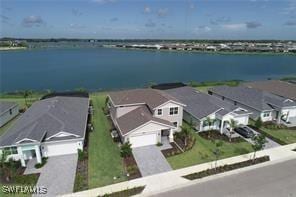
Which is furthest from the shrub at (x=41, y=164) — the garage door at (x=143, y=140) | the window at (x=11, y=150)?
the garage door at (x=143, y=140)

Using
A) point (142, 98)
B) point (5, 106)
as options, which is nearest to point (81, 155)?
point (142, 98)

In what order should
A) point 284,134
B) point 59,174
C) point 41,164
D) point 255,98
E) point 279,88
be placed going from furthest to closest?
point 279,88 < point 255,98 < point 284,134 < point 41,164 < point 59,174

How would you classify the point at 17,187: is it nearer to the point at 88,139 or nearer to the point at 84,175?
the point at 84,175

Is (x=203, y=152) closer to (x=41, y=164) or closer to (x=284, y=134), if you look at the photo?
(x=284, y=134)

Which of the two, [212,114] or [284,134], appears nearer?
[284,134]

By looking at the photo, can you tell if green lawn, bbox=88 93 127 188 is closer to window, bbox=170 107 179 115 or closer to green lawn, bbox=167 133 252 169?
green lawn, bbox=167 133 252 169

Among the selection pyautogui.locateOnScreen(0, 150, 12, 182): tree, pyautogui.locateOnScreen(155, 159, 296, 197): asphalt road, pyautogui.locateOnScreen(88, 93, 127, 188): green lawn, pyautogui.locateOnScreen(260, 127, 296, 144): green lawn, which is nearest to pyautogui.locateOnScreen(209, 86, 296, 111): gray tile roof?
pyautogui.locateOnScreen(260, 127, 296, 144): green lawn

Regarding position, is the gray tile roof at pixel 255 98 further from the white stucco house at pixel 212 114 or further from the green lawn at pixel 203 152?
the green lawn at pixel 203 152
